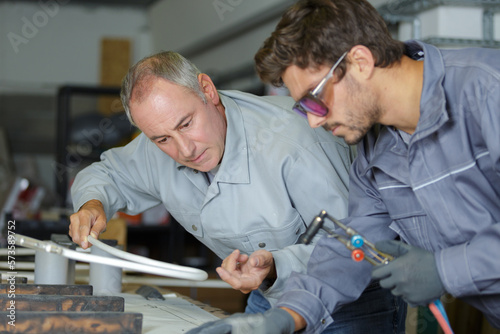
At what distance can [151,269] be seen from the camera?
1.21m

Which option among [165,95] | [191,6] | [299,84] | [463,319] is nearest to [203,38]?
[191,6]

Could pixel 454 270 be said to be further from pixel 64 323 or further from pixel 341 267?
pixel 64 323

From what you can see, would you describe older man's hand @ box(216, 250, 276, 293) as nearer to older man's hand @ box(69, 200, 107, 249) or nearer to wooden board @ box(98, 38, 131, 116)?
older man's hand @ box(69, 200, 107, 249)

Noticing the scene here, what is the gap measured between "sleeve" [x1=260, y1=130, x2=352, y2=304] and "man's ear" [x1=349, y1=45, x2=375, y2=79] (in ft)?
1.32

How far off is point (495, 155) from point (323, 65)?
1.21 ft

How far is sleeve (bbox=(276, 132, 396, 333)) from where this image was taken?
1.37m

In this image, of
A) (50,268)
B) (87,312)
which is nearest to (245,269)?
(87,312)

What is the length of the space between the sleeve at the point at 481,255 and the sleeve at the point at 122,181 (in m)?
1.07

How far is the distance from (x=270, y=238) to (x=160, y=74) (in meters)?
0.53

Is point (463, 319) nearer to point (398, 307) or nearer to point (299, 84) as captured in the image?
point (398, 307)

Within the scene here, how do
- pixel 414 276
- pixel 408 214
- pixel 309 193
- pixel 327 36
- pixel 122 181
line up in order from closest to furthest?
1. pixel 414 276
2. pixel 327 36
3. pixel 408 214
4. pixel 309 193
5. pixel 122 181

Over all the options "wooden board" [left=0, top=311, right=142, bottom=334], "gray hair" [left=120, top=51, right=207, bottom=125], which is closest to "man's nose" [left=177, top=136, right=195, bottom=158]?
"gray hair" [left=120, top=51, right=207, bottom=125]

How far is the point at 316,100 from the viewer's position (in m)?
1.27

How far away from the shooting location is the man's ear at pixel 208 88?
1747 millimetres
